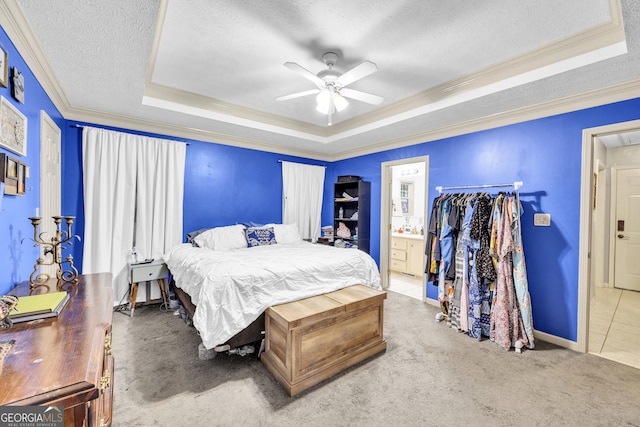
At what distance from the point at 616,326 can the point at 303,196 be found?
4.44 meters

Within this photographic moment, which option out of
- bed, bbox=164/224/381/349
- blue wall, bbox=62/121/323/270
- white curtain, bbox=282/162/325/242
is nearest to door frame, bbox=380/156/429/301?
white curtain, bbox=282/162/325/242

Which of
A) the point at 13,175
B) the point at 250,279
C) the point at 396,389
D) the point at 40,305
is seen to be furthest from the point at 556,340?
the point at 13,175

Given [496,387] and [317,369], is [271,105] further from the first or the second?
[496,387]

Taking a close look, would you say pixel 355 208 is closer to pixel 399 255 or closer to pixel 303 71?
pixel 399 255

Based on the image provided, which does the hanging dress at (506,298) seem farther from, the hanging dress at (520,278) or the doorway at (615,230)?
the doorway at (615,230)

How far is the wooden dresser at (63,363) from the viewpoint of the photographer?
775mm

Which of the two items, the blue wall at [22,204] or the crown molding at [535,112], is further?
the crown molding at [535,112]

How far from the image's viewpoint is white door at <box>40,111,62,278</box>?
2352 mm

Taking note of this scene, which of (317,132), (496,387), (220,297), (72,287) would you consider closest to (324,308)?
(220,297)

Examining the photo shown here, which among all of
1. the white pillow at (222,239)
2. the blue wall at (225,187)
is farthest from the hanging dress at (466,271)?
the blue wall at (225,187)

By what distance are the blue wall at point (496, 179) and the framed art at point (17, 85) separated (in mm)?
67

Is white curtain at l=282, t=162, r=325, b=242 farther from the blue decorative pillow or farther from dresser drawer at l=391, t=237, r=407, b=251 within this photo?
dresser drawer at l=391, t=237, r=407, b=251

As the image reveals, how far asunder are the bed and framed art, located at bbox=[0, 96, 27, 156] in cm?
144

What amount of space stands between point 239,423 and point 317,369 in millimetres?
632
